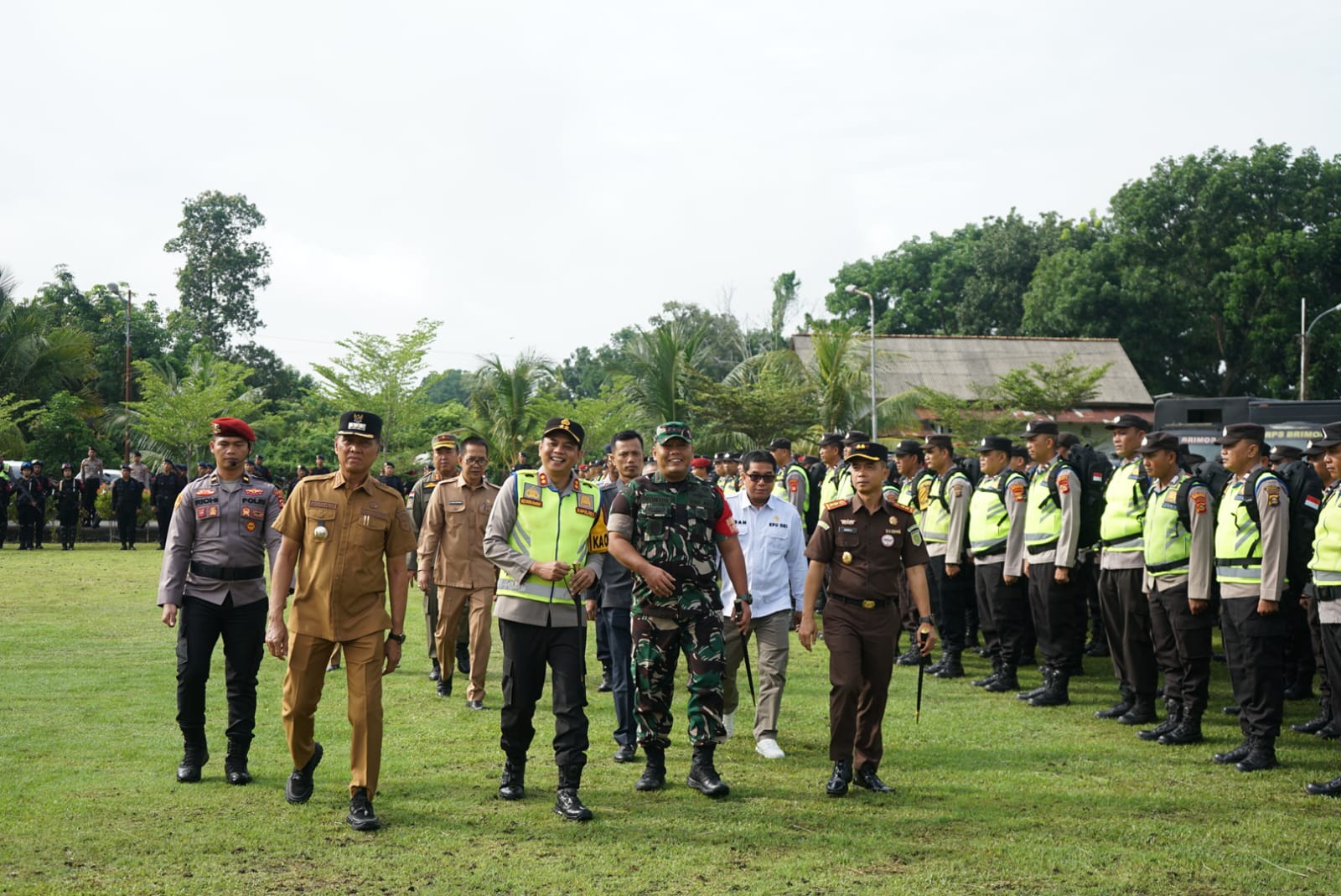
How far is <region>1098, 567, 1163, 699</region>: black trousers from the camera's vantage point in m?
9.09

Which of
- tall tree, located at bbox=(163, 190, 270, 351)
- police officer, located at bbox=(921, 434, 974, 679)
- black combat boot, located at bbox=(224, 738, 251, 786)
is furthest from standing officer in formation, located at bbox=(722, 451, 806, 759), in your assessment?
tall tree, located at bbox=(163, 190, 270, 351)

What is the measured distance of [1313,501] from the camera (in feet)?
31.1

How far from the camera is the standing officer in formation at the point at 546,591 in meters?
6.65

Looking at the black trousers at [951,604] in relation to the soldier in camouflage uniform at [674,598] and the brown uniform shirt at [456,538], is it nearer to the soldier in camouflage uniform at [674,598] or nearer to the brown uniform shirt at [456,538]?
the brown uniform shirt at [456,538]

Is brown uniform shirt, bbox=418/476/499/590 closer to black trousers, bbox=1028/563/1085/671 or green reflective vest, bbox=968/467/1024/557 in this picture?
green reflective vest, bbox=968/467/1024/557

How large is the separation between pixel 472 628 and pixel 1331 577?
20.7 ft

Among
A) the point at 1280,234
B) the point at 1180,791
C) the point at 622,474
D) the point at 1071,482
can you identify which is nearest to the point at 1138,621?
the point at 1071,482

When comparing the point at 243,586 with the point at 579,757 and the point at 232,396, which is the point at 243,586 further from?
the point at 232,396

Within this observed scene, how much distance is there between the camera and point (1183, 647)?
8461mm

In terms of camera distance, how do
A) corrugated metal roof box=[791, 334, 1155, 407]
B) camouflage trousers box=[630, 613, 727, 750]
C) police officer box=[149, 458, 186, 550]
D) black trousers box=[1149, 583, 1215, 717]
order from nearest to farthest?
camouflage trousers box=[630, 613, 727, 750], black trousers box=[1149, 583, 1215, 717], police officer box=[149, 458, 186, 550], corrugated metal roof box=[791, 334, 1155, 407]

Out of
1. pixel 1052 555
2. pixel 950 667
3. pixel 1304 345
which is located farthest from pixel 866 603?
pixel 1304 345

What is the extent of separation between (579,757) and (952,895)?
2.22 metres

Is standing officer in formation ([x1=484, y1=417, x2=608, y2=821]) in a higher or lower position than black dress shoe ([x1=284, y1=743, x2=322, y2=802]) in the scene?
higher

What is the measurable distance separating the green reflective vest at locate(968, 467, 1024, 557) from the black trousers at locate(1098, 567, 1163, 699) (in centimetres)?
151
